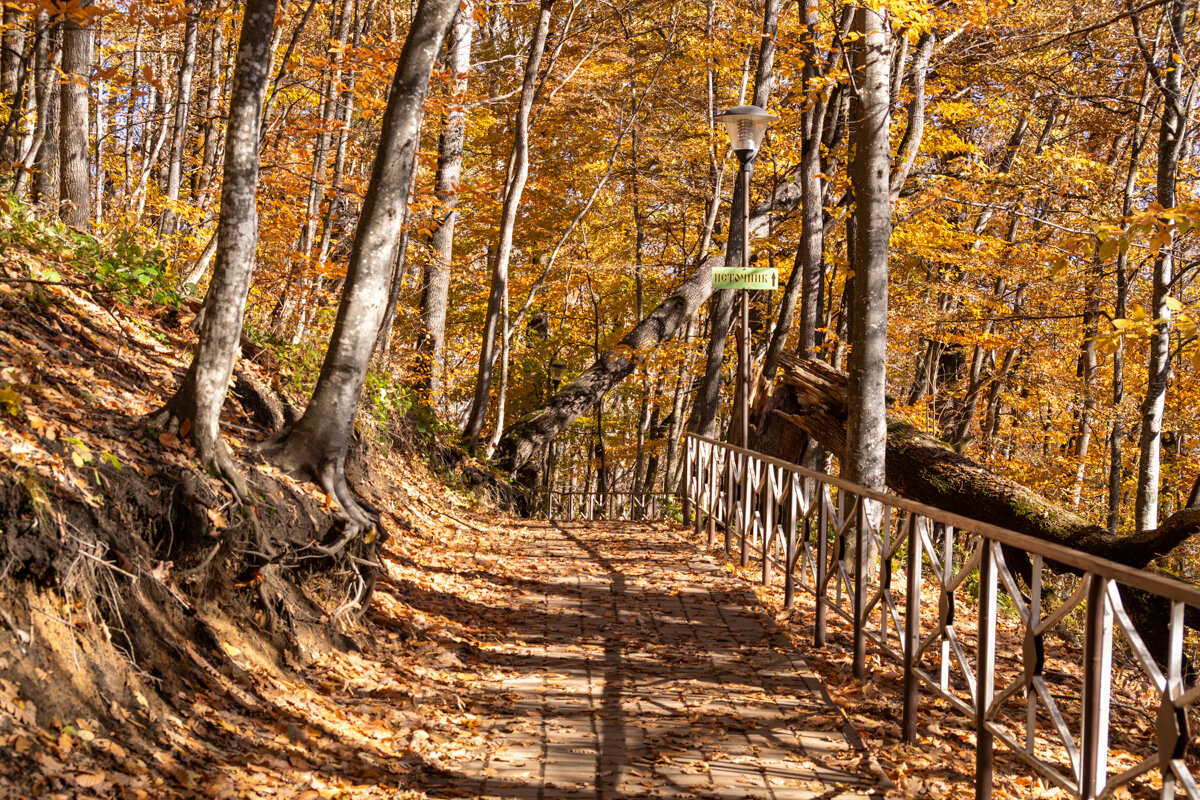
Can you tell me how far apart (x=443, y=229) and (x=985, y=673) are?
12.6 m

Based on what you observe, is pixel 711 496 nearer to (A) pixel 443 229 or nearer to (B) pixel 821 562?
(B) pixel 821 562

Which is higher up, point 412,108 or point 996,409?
point 412,108

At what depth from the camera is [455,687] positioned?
550 cm

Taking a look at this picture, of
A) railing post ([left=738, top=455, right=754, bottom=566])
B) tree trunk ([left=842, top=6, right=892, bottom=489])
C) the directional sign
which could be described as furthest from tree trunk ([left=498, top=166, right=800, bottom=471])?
tree trunk ([left=842, top=6, right=892, bottom=489])

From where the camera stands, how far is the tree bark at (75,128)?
9156mm

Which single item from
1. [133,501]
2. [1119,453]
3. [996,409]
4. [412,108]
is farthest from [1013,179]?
[133,501]

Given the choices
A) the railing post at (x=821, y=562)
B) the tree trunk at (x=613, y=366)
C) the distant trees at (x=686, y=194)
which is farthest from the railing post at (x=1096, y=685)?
the tree trunk at (x=613, y=366)

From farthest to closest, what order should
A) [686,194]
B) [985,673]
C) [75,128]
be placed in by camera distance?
1. [686,194]
2. [75,128]
3. [985,673]

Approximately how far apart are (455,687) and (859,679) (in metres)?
2.50

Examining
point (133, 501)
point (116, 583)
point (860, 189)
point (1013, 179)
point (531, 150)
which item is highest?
point (531, 150)

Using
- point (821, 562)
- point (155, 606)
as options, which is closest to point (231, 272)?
point (155, 606)

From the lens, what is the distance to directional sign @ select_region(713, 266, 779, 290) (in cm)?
851

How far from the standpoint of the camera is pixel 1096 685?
3.08 meters

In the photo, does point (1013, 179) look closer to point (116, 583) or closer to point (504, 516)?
point (504, 516)
